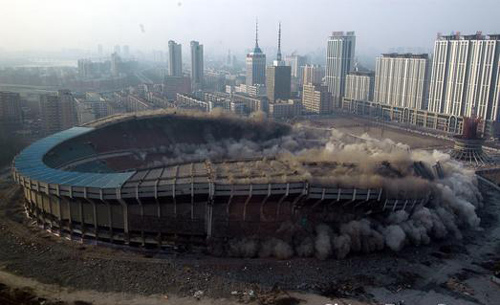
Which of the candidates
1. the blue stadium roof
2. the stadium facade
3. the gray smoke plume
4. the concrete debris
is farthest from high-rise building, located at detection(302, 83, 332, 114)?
the concrete debris

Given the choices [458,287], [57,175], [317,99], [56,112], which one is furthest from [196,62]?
[458,287]

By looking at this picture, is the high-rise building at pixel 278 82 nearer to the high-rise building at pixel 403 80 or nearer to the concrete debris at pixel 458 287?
the high-rise building at pixel 403 80

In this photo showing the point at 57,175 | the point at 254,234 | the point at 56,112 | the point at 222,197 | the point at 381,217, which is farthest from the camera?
the point at 56,112

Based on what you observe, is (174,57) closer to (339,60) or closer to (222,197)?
(339,60)

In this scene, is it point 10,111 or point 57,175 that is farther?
point 10,111

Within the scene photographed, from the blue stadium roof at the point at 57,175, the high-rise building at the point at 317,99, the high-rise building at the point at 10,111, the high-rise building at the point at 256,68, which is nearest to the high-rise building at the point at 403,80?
the high-rise building at the point at 317,99

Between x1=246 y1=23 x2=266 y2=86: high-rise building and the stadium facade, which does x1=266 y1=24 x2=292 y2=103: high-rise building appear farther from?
the stadium facade
